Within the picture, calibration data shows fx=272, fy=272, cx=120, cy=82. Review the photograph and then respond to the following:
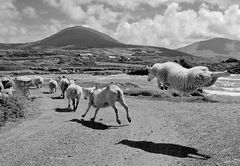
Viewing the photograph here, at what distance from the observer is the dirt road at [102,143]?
976 centimetres

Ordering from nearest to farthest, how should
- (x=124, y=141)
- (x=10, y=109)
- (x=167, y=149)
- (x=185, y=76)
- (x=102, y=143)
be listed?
(x=185, y=76)
(x=167, y=149)
(x=102, y=143)
(x=124, y=141)
(x=10, y=109)

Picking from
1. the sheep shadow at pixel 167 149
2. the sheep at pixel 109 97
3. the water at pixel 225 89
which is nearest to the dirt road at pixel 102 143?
the sheep shadow at pixel 167 149

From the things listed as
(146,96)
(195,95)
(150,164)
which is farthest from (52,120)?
(195,95)

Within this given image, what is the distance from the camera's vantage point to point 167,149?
10.8 metres

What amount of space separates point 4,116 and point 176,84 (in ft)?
36.1

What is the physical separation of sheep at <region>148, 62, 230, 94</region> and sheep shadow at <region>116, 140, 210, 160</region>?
95.6 inches

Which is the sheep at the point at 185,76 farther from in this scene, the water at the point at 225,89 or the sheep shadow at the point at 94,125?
the water at the point at 225,89

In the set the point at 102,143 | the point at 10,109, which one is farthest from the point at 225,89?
the point at 102,143

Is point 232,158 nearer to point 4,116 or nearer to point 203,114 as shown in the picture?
point 203,114

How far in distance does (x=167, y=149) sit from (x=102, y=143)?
279cm

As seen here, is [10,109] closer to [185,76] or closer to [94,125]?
[94,125]

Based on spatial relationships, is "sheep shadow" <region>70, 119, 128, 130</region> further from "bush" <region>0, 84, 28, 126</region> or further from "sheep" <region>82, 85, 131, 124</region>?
"bush" <region>0, 84, 28, 126</region>

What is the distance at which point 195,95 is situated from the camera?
2827cm

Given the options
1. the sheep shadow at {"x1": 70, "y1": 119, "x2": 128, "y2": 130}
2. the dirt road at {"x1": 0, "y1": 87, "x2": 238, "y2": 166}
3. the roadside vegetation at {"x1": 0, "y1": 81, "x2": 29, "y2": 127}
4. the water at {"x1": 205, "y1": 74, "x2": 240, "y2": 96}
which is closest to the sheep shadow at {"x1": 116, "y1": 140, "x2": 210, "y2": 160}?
the dirt road at {"x1": 0, "y1": 87, "x2": 238, "y2": 166}
